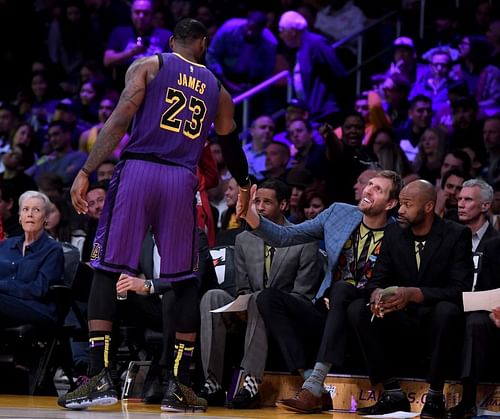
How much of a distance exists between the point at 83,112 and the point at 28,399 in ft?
22.7

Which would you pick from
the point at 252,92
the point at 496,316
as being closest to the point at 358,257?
the point at 496,316

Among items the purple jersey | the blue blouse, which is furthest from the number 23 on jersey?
the blue blouse

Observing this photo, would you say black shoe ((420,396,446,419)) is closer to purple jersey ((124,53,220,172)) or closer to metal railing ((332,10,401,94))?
purple jersey ((124,53,220,172))

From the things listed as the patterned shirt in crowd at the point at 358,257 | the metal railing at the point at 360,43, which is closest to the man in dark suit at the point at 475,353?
the patterned shirt in crowd at the point at 358,257

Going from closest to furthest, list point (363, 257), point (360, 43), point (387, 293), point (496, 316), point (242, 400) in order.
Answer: point (496, 316), point (387, 293), point (242, 400), point (363, 257), point (360, 43)

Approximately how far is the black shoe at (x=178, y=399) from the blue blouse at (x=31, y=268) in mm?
2044

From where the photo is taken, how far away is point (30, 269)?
807 centimetres

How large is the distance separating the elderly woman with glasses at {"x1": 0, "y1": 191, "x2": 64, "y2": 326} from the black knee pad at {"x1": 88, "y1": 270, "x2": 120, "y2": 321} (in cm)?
194

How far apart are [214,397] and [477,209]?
2.14 metres

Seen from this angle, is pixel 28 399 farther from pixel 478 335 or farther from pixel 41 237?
pixel 478 335

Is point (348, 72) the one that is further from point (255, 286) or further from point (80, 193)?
point (80, 193)

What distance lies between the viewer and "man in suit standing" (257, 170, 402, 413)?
21.7 feet

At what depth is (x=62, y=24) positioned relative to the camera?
15.2 m

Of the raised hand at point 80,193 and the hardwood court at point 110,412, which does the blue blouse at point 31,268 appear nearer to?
the hardwood court at point 110,412
